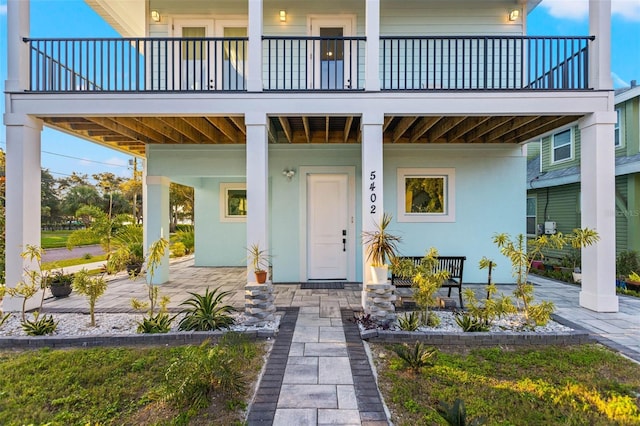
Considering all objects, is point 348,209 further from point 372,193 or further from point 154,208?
point 154,208

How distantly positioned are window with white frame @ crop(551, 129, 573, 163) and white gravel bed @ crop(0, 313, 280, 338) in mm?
10768

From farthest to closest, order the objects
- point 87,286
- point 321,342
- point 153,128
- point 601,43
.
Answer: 1. point 153,128
2. point 601,43
3. point 87,286
4. point 321,342

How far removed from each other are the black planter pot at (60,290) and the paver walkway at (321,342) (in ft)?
0.66

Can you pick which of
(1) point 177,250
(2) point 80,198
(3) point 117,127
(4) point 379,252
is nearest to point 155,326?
(4) point 379,252

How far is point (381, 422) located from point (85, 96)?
5846 millimetres

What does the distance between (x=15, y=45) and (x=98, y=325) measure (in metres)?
4.52

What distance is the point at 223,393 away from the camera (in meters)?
2.53

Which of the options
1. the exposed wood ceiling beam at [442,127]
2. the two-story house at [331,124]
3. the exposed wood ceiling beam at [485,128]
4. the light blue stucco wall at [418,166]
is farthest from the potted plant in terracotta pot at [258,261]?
the exposed wood ceiling beam at [485,128]

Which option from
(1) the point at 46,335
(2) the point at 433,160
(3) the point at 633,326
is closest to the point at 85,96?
(1) the point at 46,335

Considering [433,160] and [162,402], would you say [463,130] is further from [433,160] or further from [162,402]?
[162,402]

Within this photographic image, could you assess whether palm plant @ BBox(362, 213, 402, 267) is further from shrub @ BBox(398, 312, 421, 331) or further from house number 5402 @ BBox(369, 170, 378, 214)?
shrub @ BBox(398, 312, 421, 331)

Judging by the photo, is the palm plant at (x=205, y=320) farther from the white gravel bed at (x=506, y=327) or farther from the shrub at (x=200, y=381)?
the white gravel bed at (x=506, y=327)

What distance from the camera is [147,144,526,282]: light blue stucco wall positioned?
6504 millimetres

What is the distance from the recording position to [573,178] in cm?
873
